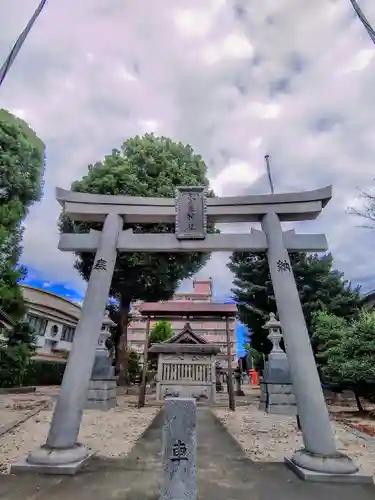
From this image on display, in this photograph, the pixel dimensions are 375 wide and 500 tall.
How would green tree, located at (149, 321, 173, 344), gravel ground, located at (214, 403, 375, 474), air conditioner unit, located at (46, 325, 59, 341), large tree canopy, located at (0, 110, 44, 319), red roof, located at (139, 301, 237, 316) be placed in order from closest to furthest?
gravel ground, located at (214, 403, 375, 474) < large tree canopy, located at (0, 110, 44, 319) < red roof, located at (139, 301, 237, 316) < air conditioner unit, located at (46, 325, 59, 341) < green tree, located at (149, 321, 173, 344)

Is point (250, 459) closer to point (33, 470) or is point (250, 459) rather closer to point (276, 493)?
point (276, 493)

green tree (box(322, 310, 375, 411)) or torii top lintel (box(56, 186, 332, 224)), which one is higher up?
torii top lintel (box(56, 186, 332, 224))

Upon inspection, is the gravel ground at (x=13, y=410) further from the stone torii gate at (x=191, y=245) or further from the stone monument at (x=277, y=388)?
the stone monument at (x=277, y=388)

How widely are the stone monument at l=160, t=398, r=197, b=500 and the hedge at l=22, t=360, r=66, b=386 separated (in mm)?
19581

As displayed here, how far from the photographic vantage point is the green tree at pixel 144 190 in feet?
58.9

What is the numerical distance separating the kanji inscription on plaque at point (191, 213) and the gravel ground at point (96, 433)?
399 cm

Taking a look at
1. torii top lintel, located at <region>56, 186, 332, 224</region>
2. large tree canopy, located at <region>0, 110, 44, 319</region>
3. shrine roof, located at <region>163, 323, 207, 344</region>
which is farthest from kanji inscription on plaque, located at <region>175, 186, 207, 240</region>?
shrine roof, located at <region>163, 323, 207, 344</region>

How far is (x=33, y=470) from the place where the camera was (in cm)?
461

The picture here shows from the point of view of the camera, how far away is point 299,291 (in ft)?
54.6

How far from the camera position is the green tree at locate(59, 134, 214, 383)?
58.9 ft

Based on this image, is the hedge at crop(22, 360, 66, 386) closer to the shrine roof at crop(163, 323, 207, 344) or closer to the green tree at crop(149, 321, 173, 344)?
the shrine roof at crop(163, 323, 207, 344)

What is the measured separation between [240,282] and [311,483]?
13.9m

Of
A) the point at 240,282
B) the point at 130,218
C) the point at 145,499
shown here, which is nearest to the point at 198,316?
the point at 240,282

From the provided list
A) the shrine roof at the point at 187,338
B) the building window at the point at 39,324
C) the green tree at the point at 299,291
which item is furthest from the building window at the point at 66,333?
the green tree at the point at 299,291
